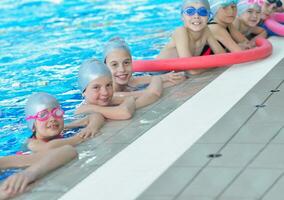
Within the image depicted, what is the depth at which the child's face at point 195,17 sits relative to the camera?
7.01 m

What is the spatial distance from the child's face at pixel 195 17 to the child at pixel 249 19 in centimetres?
115

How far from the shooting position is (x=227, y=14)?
25.3 ft

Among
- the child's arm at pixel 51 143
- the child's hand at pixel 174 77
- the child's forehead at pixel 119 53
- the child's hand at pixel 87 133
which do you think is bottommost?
the child's hand at pixel 174 77

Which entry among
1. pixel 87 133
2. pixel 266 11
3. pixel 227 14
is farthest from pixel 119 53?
pixel 266 11

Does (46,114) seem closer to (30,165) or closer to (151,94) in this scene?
(30,165)

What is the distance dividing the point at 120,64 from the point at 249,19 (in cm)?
254

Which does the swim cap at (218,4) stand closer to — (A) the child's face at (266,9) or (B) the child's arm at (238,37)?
(B) the child's arm at (238,37)

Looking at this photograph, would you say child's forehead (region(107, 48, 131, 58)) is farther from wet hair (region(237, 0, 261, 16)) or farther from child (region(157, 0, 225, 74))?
wet hair (region(237, 0, 261, 16))

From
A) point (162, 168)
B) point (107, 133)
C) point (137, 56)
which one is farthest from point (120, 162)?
point (137, 56)

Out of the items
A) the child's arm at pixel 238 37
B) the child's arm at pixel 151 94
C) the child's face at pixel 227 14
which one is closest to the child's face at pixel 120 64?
the child's arm at pixel 151 94

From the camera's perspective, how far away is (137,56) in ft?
30.6

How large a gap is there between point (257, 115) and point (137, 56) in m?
4.34

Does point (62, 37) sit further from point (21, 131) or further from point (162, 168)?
point (162, 168)

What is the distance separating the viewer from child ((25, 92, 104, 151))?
505cm
